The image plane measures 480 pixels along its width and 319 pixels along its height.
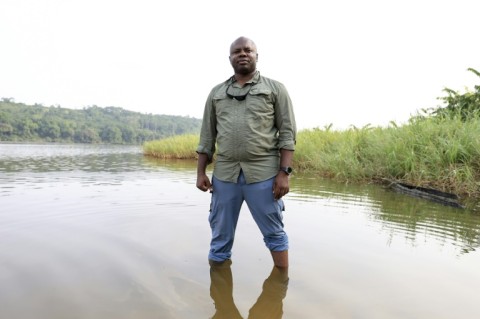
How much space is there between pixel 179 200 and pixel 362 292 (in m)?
3.48

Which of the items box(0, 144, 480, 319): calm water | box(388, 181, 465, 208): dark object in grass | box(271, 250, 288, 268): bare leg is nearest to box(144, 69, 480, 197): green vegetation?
box(388, 181, 465, 208): dark object in grass

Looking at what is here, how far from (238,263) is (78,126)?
8499cm

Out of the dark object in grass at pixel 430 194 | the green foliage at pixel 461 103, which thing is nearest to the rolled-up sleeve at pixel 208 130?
the dark object in grass at pixel 430 194

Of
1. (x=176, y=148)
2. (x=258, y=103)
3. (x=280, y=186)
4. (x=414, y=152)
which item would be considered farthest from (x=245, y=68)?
(x=176, y=148)

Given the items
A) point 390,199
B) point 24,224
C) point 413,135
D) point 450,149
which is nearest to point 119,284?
point 24,224

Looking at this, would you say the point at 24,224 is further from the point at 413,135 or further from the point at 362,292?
the point at 413,135

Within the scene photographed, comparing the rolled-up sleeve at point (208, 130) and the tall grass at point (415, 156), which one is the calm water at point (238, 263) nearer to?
the rolled-up sleeve at point (208, 130)

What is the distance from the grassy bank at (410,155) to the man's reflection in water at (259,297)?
4351mm

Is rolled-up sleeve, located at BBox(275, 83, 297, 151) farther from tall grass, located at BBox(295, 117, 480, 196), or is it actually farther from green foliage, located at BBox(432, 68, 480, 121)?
green foliage, located at BBox(432, 68, 480, 121)

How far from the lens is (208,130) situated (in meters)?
2.43

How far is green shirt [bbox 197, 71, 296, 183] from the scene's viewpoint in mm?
2168

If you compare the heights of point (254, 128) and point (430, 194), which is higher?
point (254, 128)

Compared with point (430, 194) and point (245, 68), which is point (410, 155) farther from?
point (245, 68)

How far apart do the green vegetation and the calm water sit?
53.3 inches
